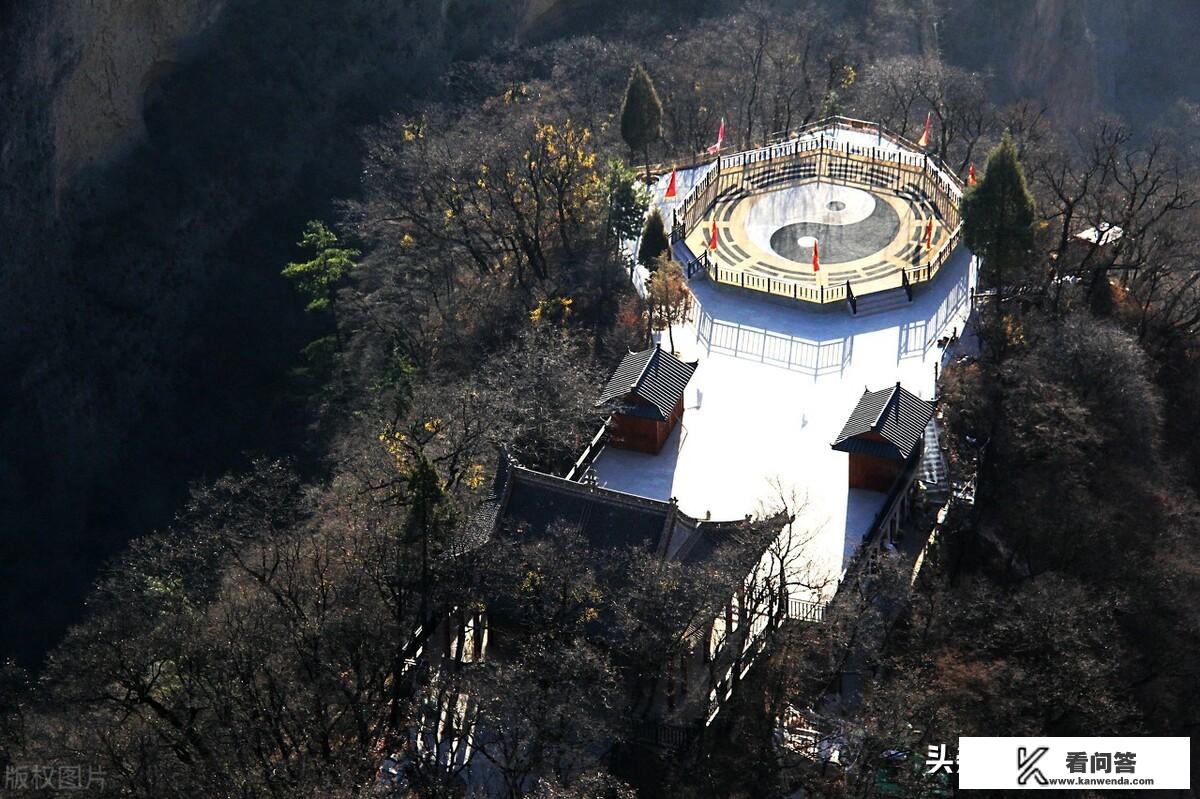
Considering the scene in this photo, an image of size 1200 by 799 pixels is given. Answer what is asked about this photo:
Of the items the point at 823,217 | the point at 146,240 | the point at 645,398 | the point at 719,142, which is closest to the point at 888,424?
the point at 645,398

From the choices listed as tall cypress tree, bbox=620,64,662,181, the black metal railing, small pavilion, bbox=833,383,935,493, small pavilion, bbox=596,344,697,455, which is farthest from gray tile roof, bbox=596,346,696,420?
tall cypress tree, bbox=620,64,662,181

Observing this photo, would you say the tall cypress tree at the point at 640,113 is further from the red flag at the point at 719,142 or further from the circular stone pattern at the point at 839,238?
the circular stone pattern at the point at 839,238

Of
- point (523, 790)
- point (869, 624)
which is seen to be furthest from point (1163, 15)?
point (523, 790)

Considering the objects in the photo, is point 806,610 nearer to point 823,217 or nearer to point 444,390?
point 444,390

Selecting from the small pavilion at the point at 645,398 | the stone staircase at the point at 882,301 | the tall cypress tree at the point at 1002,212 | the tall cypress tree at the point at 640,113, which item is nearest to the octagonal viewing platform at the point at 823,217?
the stone staircase at the point at 882,301

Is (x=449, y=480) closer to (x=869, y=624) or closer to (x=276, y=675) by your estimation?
(x=276, y=675)
